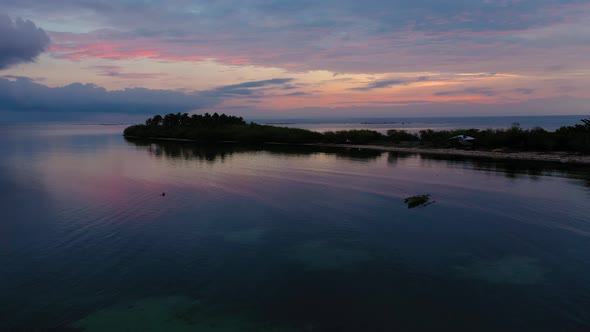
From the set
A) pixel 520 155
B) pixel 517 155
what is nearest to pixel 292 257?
pixel 517 155

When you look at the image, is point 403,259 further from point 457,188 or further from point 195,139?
point 195,139

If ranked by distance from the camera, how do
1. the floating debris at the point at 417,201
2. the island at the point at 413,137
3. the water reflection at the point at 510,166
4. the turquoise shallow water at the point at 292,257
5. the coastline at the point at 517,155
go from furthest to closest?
the island at the point at 413,137
the coastline at the point at 517,155
the water reflection at the point at 510,166
the floating debris at the point at 417,201
the turquoise shallow water at the point at 292,257

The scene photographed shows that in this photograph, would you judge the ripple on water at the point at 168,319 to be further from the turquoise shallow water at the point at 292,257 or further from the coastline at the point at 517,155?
the coastline at the point at 517,155

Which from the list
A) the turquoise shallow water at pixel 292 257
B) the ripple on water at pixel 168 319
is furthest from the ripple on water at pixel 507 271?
the ripple on water at pixel 168 319

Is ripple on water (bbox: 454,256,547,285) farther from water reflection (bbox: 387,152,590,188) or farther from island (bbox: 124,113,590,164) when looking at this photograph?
island (bbox: 124,113,590,164)

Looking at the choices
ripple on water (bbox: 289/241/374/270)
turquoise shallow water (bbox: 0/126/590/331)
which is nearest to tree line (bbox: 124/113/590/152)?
turquoise shallow water (bbox: 0/126/590/331)

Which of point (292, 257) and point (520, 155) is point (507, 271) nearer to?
point (292, 257)
